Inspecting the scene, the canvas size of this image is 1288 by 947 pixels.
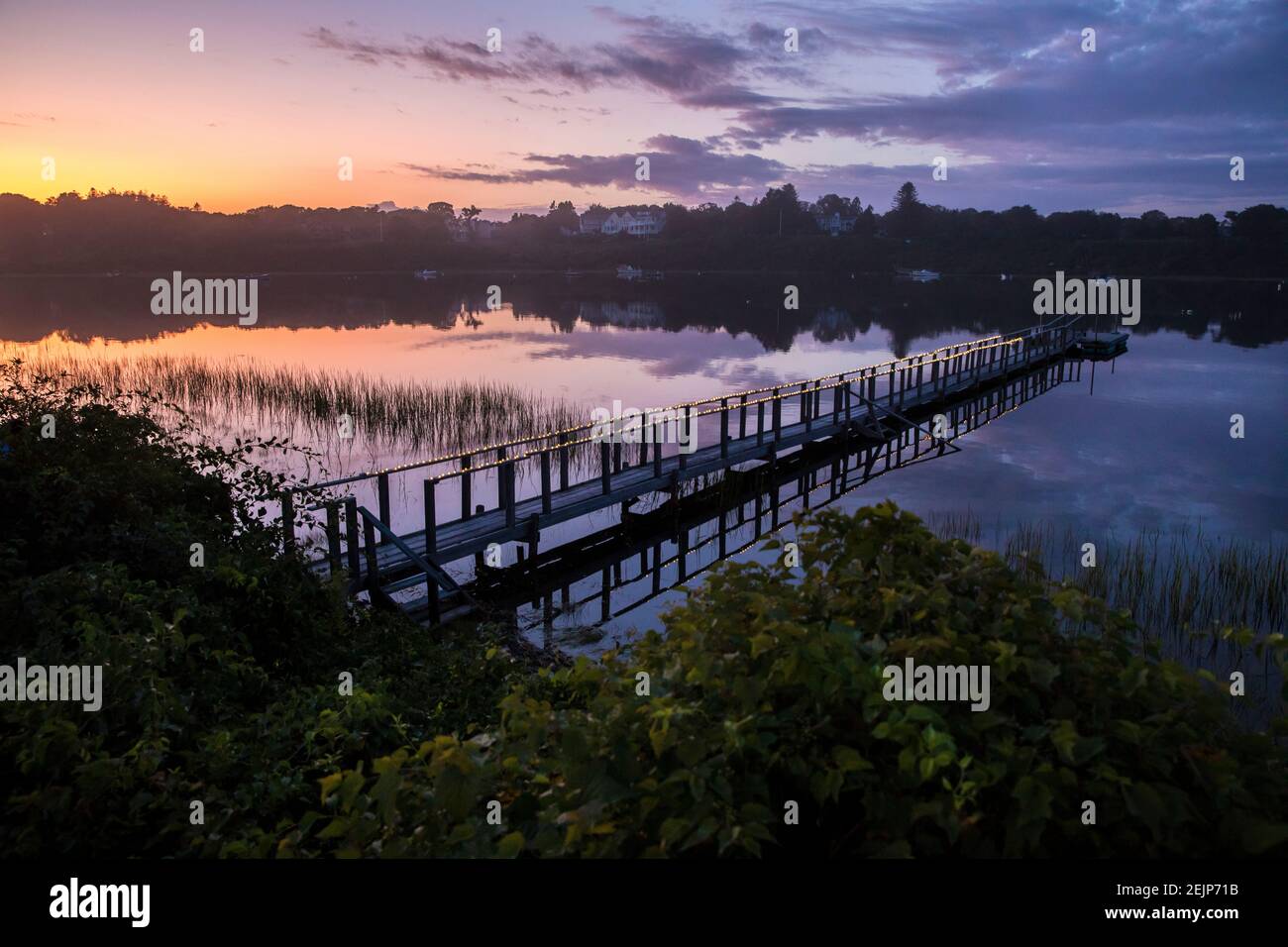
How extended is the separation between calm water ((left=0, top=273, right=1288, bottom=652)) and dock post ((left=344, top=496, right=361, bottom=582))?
343 centimetres

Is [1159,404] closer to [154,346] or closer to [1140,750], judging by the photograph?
[1140,750]

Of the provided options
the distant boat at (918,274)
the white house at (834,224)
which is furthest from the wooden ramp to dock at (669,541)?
the white house at (834,224)

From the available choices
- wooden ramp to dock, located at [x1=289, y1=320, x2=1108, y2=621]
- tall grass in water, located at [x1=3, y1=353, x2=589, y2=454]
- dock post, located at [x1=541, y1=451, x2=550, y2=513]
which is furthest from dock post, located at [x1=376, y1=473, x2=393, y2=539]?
tall grass in water, located at [x1=3, y1=353, x2=589, y2=454]

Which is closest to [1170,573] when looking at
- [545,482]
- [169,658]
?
[545,482]

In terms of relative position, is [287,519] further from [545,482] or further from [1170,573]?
[1170,573]

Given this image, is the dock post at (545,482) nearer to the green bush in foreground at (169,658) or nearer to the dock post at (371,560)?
the dock post at (371,560)

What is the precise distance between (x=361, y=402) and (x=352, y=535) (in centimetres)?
1642

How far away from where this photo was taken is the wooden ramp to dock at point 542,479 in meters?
12.2

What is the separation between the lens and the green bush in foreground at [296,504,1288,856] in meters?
2.58

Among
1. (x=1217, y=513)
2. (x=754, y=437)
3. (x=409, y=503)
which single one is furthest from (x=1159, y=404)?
(x=409, y=503)

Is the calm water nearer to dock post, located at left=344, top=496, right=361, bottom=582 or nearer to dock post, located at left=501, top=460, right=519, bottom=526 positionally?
dock post, located at left=501, top=460, right=519, bottom=526

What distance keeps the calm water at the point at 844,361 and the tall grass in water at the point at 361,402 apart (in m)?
1.01

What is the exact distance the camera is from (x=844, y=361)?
47062 millimetres
